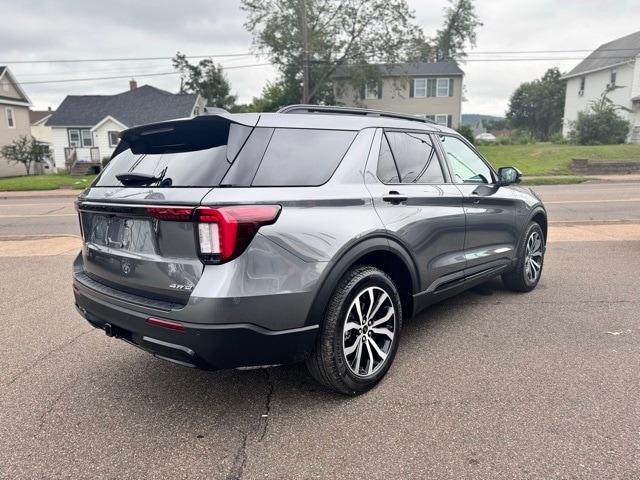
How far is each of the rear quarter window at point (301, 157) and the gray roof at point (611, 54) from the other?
41469mm

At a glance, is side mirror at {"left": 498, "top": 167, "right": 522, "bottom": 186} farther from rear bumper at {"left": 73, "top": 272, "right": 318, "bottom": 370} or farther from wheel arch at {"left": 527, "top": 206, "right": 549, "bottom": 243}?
rear bumper at {"left": 73, "top": 272, "right": 318, "bottom": 370}

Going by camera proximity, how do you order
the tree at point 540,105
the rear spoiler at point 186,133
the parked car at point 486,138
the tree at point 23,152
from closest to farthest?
the rear spoiler at point 186,133 → the tree at point 23,152 → the parked car at point 486,138 → the tree at point 540,105

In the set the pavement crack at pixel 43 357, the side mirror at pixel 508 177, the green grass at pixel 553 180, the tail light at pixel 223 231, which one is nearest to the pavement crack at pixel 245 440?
the tail light at pixel 223 231

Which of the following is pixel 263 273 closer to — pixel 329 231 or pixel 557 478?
pixel 329 231

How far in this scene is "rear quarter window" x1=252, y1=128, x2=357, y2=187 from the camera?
280cm

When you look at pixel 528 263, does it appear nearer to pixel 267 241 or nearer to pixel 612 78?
pixel 267 241

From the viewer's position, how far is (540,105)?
67375 mm

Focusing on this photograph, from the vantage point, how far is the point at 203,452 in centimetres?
262

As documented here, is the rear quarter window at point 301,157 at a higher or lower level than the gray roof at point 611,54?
lower

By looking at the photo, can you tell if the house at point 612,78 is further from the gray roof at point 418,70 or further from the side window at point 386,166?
the side window at point 386,166

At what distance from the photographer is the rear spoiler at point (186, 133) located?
284cm

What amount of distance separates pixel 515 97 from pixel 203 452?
79258mm

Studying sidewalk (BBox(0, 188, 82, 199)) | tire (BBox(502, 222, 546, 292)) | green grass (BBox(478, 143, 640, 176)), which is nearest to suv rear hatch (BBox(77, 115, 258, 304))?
tire (BBox(502, 222, 546, 292))

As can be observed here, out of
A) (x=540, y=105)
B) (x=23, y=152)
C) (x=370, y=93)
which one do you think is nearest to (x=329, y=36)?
(x=370, y=93)
